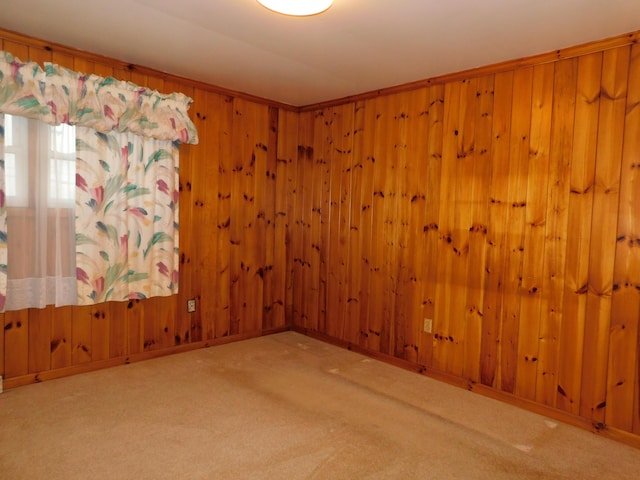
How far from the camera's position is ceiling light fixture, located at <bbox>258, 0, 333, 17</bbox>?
1936 millimetres

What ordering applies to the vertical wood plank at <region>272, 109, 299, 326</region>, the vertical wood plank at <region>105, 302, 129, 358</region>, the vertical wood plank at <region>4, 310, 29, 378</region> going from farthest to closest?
the vertical wood plank at <region>272, 109, 299, 326</region>, the vertical wood plank at <region>105, 302, 129, 358</region>, the vertical wood plank at <region>4, 310, 29, 378</region>

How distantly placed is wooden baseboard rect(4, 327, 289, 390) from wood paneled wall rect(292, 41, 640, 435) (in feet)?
3.19

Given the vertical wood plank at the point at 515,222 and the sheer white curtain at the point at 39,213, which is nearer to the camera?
the sheer white curtain at the point at 39,213

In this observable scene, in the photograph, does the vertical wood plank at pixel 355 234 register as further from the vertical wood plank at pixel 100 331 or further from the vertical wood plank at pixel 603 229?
the vertical wood plank at pixel 100 331

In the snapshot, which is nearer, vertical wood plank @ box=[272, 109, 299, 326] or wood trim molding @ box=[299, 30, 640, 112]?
wood trim molding @ box=[299, 30, 640, 112]

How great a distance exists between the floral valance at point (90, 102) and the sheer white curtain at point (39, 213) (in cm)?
15

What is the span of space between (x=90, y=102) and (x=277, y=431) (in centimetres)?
245

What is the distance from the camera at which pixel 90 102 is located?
9.36 feet

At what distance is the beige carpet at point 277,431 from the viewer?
204 cm

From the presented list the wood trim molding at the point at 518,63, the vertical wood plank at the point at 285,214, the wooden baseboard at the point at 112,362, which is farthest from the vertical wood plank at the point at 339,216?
the wooden baseboard at the point at 112,362

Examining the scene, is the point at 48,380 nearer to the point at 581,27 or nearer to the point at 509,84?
the point at 509,84

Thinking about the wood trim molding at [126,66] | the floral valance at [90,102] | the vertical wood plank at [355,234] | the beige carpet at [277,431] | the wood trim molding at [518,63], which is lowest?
the beige carpet at [277,431]

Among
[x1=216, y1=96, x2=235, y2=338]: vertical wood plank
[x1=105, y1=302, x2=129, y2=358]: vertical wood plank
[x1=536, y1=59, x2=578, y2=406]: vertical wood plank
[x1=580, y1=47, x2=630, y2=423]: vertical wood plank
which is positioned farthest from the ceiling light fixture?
[x1=105, y1=302, x2=129, y2=358]: vertical wood plank

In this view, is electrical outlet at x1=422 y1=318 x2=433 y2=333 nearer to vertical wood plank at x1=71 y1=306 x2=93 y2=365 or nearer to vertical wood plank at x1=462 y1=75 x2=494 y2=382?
vertical wood plank at x1=462 y1=75 x2=494 y2=382
